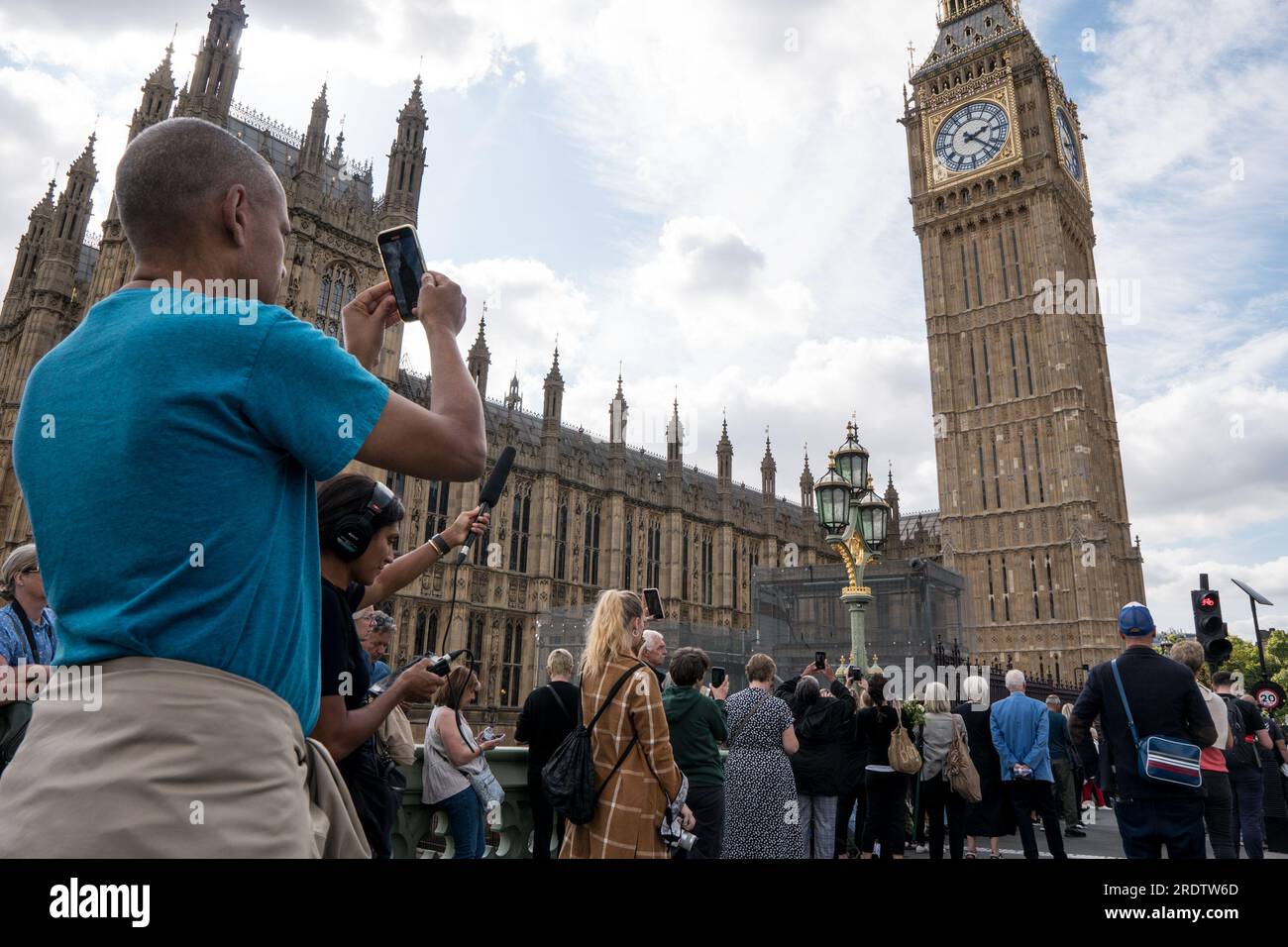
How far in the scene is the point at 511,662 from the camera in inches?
1113

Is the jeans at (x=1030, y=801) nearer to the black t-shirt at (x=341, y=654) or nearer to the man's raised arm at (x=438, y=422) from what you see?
the black t-shirt at (x=341, y=654)

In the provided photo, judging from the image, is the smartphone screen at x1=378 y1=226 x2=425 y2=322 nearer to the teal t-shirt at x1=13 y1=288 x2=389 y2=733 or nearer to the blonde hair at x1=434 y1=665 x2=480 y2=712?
the teal t-shirt at x1=13 y1=288 x2=389 y2=733

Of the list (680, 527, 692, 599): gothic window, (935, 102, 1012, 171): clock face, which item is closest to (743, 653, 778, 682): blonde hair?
(680, 527, 692, 599): gothic window

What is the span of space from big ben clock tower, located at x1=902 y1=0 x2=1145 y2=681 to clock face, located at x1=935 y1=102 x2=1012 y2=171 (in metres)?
0.08

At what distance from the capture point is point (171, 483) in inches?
43.9

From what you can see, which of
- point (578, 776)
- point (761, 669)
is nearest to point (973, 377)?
point (761, 669)

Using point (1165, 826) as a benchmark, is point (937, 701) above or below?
above

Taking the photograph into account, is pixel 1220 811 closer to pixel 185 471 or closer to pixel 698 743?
pixel 698 743

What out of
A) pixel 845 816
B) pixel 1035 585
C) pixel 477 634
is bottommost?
pixel 845 816

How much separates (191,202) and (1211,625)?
12565mm

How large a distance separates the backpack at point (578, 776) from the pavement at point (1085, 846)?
590 cm

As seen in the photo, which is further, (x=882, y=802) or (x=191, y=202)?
(x=882, y=802)

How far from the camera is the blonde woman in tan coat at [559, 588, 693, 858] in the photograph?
4102mm

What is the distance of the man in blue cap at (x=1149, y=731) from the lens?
4.40 metres
